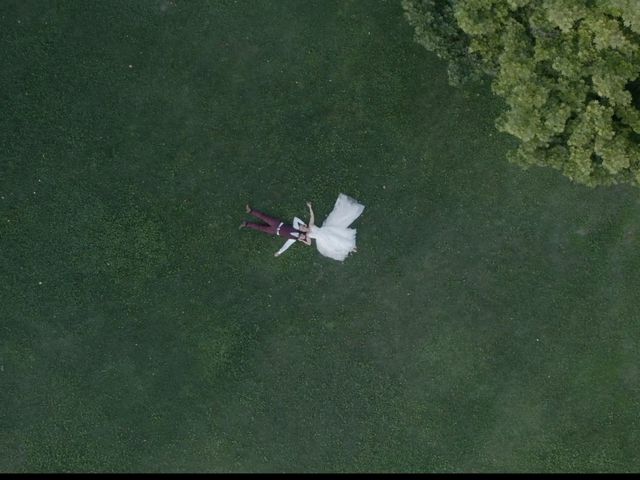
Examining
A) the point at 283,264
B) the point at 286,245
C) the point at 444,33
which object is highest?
the point at 444,33

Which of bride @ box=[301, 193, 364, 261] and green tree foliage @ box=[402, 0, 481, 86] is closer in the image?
green tree foliage @ box=[402, 0, 481, 86]

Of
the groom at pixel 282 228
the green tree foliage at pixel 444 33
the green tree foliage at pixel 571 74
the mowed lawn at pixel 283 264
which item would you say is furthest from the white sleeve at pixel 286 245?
the green tree foliage at pixel 571 74

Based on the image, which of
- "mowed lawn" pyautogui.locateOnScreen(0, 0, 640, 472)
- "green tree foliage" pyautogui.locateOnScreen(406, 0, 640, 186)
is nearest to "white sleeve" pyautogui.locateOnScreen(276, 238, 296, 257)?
"mowed lawn" pyautogui.locateOnScreen(0, 0, 640, 472)

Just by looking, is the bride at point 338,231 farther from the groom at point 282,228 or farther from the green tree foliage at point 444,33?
the green tree foliage at point 444,33

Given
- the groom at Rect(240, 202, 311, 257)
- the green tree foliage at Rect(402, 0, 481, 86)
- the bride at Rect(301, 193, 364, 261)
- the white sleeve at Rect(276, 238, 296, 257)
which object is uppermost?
the green tree foliage at Rect(402, 0, 481, 86)

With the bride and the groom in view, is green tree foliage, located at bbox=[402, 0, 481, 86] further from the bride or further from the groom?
the groom

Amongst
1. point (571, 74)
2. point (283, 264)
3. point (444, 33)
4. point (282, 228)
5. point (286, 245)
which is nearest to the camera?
point (571, 74)

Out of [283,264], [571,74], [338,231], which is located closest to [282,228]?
[283,264]

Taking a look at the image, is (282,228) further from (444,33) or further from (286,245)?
(444,33)
